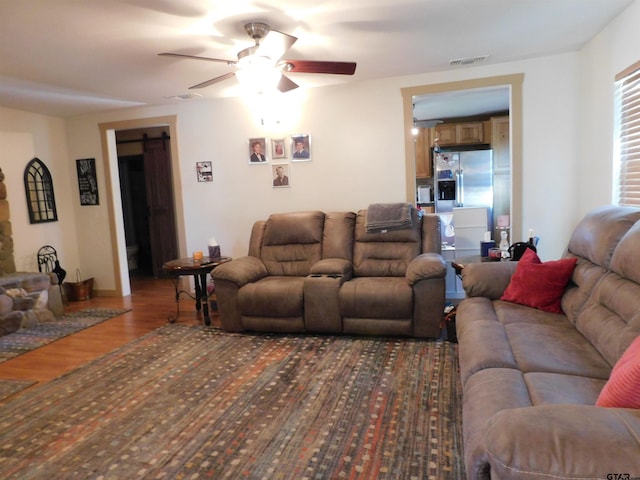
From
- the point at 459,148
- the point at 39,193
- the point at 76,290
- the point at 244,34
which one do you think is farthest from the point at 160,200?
the point at 459,148

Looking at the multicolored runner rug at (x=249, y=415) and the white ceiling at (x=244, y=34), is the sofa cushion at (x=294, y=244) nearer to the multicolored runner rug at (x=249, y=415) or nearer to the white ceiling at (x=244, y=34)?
the multicolored runner rug at (x=249, y=415)

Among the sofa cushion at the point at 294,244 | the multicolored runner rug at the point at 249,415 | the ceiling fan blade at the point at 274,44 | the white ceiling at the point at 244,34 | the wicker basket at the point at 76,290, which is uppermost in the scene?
the white ceiling at the point at 244,34

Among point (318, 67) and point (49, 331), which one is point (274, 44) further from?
point (49, 331)

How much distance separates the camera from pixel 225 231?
491cm

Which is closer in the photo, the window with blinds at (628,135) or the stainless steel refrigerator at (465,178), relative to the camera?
the window with blinds at (628,135)

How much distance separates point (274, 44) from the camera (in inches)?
100.0

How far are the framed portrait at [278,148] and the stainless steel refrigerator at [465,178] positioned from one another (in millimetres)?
2765

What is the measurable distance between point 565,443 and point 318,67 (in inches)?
98.3

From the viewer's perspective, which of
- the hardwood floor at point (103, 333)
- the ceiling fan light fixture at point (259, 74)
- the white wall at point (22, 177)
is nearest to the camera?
the ceiling fan light fixture at point (259, 74)

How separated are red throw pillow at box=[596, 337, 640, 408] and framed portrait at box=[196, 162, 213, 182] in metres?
4.35

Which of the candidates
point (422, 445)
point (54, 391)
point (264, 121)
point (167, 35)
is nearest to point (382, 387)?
point (422, 445)

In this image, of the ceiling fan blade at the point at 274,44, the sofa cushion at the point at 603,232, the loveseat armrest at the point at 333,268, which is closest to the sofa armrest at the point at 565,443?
the sofa cushion at the point at 603,232

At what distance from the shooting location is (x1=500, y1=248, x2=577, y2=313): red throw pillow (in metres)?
2.52

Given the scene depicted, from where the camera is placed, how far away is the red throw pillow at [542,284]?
8.27ft
